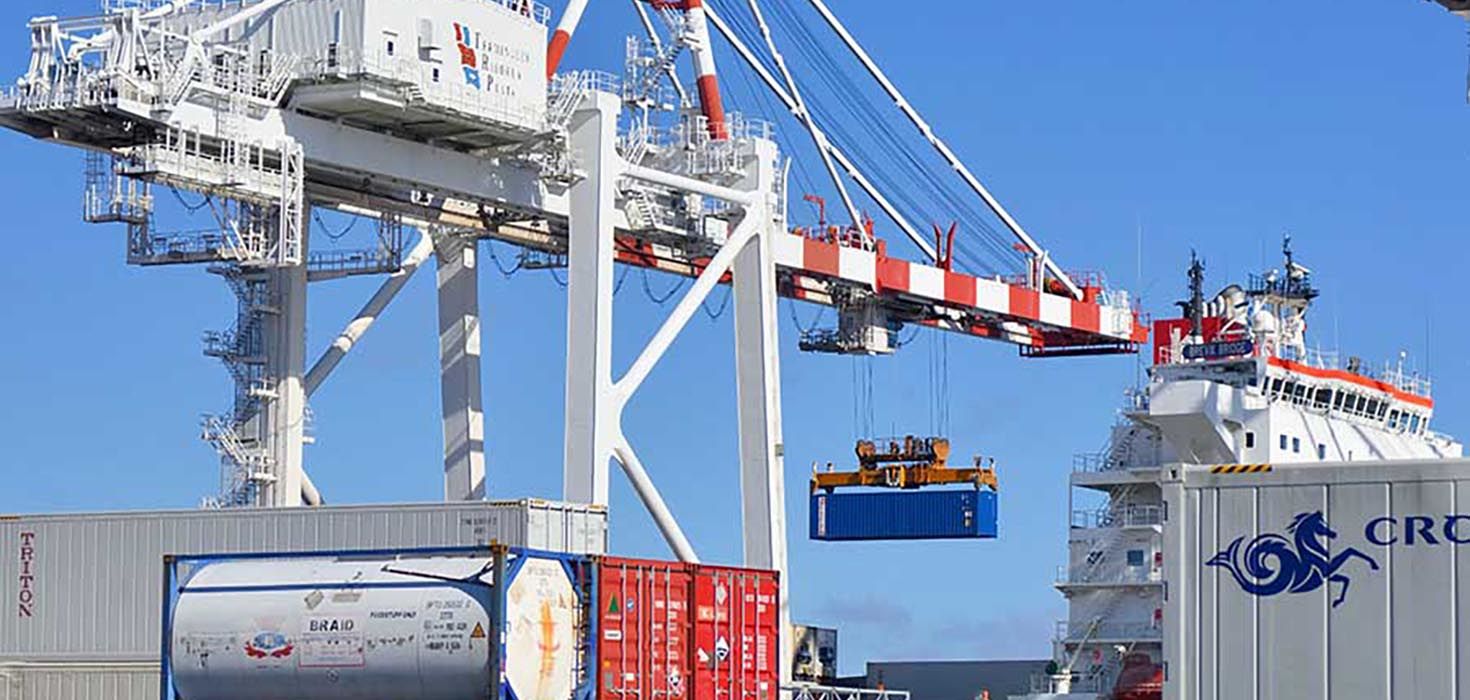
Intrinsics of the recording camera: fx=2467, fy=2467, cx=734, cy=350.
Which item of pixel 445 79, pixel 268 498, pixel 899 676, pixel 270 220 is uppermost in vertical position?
pixel 445 79

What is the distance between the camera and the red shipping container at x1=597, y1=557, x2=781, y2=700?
27203 mm

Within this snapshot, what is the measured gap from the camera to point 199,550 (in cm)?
3472

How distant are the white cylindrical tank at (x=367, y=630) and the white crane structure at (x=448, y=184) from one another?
1415 cm

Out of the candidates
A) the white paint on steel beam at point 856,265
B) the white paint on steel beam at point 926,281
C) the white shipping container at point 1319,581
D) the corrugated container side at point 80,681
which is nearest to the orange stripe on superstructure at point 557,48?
the white paint on steel beam at point 856,265

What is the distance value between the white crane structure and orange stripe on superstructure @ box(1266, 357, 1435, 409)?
8.70 meters

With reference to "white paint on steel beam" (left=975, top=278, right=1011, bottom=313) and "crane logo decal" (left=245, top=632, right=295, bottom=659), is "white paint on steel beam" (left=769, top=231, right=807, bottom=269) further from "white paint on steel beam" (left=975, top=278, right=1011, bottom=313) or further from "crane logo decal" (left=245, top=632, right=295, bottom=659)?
"crane logo decal" (left=245, top=632, right=295, bottom=659)

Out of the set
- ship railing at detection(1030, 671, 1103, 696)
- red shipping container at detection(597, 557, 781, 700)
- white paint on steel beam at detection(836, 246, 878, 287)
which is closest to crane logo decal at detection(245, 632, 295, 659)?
red shipping container at detection(597, 557, 781, 700)

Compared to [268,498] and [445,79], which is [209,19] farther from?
[268,498]

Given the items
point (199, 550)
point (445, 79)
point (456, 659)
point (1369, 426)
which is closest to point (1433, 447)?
point (1369, 426)

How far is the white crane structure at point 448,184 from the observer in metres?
41.3

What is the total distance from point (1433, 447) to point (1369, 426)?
233 cm

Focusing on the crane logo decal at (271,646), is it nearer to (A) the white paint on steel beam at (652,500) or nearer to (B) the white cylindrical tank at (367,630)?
(B) the white cylindrical tank at (367,630)

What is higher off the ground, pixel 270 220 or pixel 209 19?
pixel 209 19

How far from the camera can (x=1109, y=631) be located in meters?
55.0
